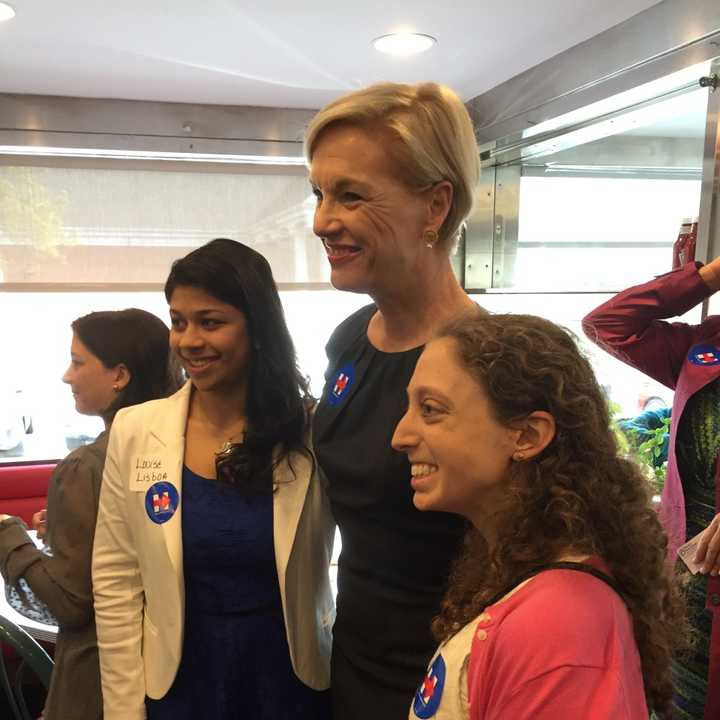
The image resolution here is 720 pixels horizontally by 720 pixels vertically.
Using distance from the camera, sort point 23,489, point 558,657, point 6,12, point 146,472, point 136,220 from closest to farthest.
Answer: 1. point 558,657
2. point 146,472
3. point 6,12
4. point 23,489
5. point 136,220

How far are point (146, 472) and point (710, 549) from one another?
1.01m

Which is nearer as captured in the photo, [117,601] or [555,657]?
[555,657]

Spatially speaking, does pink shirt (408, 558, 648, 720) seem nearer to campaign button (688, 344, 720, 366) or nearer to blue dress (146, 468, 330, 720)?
blue dress (146, 468, 330, 720)

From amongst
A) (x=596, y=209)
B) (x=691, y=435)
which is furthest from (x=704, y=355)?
(x=596, y=209)

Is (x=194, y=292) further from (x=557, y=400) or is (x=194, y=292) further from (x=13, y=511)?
(x=13, y=511)

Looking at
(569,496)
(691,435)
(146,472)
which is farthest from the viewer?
(691,435)

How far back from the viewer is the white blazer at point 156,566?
48.3 inches

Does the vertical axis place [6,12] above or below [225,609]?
above

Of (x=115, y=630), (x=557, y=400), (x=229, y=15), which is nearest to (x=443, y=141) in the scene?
(x=557, y=400)

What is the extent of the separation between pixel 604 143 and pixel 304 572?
2.37 m

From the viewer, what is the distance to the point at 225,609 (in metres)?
1.25

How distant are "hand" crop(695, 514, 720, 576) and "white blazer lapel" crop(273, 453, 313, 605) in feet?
2.35

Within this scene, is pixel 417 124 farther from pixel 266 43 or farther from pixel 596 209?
pixel 596 209

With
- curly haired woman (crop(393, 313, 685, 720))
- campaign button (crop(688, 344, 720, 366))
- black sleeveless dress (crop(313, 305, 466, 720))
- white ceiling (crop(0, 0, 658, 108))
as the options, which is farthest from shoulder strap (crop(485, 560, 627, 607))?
white ceiling (crop(0, 0, 658, 108))
